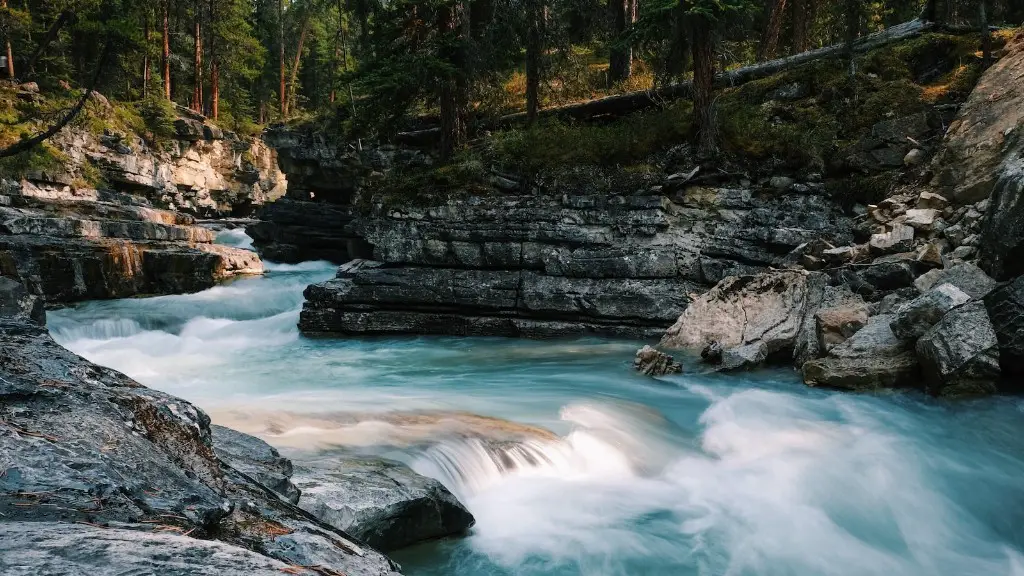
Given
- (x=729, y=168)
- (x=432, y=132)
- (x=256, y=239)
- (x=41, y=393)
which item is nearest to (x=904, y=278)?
(x=729, y=168)

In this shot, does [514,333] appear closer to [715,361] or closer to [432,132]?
[715,361]

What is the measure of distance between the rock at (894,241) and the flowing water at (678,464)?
344cm

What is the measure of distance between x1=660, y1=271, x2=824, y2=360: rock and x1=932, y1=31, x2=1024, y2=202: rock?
3.33 m

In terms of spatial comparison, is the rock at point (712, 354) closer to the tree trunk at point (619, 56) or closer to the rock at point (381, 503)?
the rock at point (381, 503)

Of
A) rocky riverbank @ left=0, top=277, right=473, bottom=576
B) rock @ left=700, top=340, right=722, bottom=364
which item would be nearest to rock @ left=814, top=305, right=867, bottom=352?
rock @ left=700, top=340, right=722, bottom=364

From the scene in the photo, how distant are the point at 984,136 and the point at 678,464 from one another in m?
9.28

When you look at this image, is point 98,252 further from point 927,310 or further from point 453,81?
point 927,310

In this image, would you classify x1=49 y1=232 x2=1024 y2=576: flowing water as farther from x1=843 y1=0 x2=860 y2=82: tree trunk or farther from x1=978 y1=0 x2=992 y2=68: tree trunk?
x1=843 y1=0 x2=860 y2=82: tree trunk

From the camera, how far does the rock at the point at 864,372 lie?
740 cm

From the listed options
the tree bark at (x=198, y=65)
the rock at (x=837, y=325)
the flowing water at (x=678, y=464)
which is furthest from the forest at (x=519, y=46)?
the rock at (x=837, y=325)

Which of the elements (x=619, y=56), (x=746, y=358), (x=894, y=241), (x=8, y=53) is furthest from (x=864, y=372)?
(x=8, y=53)

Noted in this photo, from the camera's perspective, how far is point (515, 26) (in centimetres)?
1553

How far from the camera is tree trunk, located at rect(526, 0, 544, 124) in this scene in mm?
15320

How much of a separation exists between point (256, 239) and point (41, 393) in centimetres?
2108
